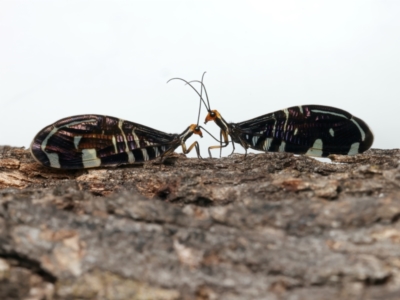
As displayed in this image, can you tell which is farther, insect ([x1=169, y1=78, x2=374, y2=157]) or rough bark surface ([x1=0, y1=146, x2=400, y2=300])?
insect ([x1=169, y1=78, x2=374, y2=157])

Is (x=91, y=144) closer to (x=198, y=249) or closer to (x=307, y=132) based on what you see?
(x=307, y=132)

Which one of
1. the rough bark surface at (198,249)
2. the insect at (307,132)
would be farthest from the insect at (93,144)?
the rough bark surface at (198,249)

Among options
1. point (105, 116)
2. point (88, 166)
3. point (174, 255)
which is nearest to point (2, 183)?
point (88, 166)

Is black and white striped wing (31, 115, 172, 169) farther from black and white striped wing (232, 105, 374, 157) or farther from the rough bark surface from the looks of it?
the rough bark surface

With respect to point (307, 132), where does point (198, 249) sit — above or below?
below

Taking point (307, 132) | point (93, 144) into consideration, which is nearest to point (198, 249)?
point (93, 144)

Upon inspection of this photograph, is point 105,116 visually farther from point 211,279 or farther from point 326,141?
point 211,279

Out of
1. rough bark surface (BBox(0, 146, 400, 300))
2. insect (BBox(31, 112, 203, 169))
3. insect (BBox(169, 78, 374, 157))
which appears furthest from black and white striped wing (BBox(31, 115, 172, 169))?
rough bark surface (BBox(0, 146, 400, 300))

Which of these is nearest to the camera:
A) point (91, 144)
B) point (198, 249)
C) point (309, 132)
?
point (198, 249)
